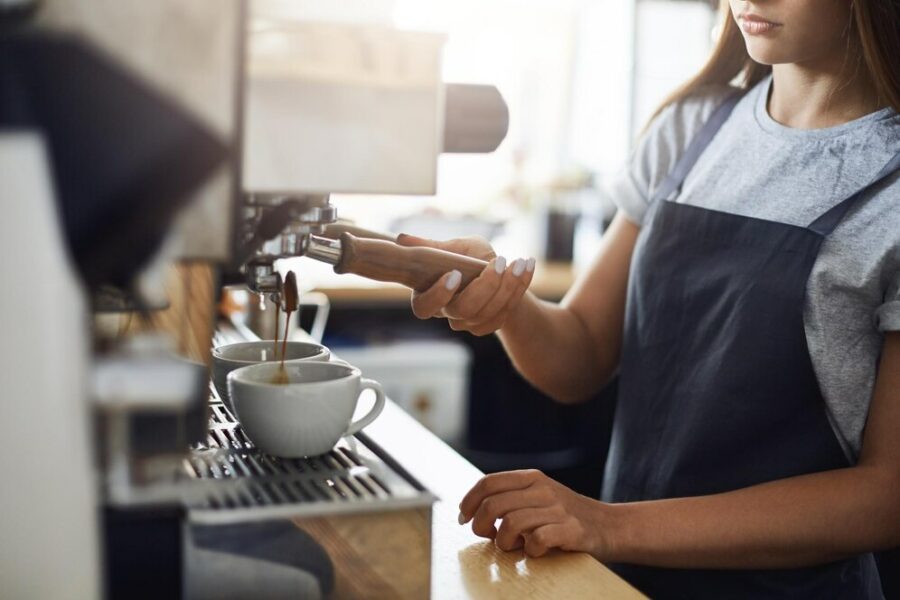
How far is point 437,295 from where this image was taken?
2.93 ft

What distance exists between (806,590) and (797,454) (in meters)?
0.14

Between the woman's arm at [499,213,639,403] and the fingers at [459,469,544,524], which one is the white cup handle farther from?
the woman's arm at [499,213,639,403]

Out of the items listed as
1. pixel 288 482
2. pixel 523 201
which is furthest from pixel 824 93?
pixel 523 201

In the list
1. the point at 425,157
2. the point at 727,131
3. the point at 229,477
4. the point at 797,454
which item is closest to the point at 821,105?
the point at 727,131

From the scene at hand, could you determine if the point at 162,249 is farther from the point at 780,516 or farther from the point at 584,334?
the point at 584,334

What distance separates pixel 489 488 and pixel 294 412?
0.22 metres

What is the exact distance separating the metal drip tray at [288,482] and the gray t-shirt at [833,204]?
491 millimetres

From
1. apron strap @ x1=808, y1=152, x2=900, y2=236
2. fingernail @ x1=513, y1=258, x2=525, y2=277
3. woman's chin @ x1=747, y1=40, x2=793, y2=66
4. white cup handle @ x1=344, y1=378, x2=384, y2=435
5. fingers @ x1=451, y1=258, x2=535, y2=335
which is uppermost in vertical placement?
woman's chin @ x1=747, y1=40, x2=793, y2=66

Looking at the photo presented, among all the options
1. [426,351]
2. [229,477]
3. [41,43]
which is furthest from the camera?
[426,351]

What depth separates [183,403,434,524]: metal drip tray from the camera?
660mm

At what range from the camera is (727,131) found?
121 cm

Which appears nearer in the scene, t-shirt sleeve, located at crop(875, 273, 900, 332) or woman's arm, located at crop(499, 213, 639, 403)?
t-shirt sleeve, located at crop(875, 273, 900, 332)

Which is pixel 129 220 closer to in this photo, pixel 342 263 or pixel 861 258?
pixel 342 263

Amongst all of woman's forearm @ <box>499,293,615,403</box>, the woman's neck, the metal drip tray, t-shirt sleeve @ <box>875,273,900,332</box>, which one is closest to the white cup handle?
the metal drip tray
